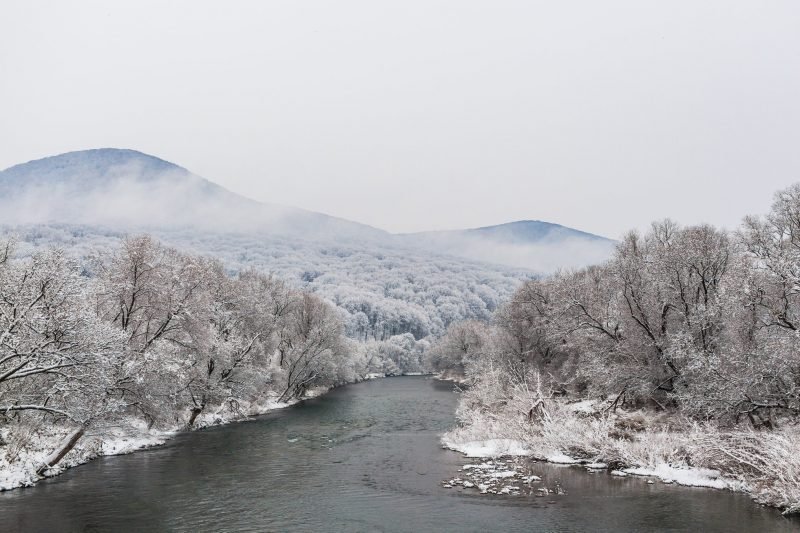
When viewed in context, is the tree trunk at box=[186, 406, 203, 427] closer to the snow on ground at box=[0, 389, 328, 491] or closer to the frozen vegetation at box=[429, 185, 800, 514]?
the snow on ground at box=[0, 389, 328, 491]

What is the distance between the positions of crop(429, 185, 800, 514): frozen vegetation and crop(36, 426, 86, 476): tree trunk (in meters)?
23.4

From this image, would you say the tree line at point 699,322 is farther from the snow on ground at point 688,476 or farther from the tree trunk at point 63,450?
the tree trunk at point 63,450

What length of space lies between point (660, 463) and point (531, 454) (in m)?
7.54

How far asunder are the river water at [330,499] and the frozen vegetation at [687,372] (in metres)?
2.09

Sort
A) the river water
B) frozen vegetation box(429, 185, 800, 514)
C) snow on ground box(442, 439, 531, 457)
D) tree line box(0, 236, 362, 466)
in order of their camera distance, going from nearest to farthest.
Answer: the river water → tree line box(0, 236, 362, 466) → frozen vegetation box(429, 185, 800, 514) → snow on ground box(442, 439, 531, 457)

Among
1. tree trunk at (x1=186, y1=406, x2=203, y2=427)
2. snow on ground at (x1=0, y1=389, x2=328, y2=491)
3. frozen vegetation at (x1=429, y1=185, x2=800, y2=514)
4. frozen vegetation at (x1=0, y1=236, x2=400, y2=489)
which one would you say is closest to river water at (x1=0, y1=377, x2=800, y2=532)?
snow on ground at (x1=0, y1=389, x2=328, y2=491)

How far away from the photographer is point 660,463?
2731 cm

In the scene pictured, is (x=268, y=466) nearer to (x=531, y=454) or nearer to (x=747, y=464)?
(x=531, y=454)

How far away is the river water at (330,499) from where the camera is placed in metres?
19.7

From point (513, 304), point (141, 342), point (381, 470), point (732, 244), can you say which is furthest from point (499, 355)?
point (141, 342)

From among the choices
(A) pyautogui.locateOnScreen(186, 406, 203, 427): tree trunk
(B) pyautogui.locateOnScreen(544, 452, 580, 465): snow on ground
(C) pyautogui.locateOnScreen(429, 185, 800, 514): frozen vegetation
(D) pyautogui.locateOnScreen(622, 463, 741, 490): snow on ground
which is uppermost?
(C) pyautogui.locateOnScreen(429, 185, 800, 514): frozen vegetation

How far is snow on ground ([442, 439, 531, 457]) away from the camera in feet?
109

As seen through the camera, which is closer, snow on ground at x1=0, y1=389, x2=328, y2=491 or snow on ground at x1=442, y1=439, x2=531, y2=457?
snow on ground at x1=0, y1=389, x2=328, y2=491

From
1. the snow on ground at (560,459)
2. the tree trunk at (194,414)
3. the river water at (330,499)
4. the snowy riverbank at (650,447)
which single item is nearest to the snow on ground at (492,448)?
the snowy riverbank at (650,447)
